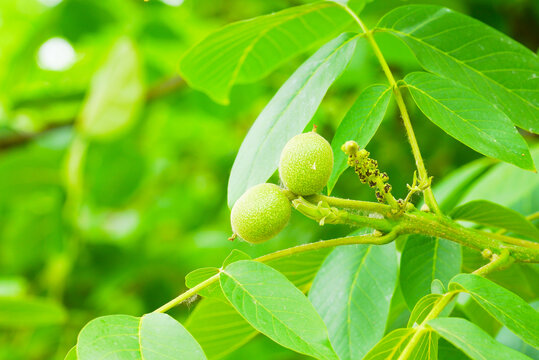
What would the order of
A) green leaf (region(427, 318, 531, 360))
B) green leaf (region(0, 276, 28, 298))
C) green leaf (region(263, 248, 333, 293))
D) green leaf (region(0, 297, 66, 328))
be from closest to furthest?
green leaf (region(427, 318, 531, 360)), green leaf (region(263, 248, 333, 293)), green leaf (region(0, 297, 66, 328)), green leaf (region(0, 276, 28, 298))

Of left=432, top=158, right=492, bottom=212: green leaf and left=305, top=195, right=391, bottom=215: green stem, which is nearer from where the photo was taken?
left=305, top=195, right=391, bottom=215: green stem

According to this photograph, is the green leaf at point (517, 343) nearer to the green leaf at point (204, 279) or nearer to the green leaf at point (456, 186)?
the green leaf at point (456, 186)

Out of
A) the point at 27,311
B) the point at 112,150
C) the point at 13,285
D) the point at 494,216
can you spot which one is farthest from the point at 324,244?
the point at 13,285

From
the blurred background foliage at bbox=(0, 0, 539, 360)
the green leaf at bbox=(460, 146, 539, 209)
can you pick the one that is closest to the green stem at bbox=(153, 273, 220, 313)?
the green leaf at bbox=(460, 146, 539, 209)

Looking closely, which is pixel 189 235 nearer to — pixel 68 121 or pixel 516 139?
pixel 68 121

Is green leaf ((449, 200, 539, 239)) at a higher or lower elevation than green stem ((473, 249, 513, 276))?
lower

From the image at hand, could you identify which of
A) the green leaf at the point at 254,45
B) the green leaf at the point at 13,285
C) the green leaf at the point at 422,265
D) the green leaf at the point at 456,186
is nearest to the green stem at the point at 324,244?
the green leaf at the point at 422,265

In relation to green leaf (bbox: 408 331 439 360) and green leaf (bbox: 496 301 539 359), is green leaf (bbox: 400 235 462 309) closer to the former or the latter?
green leaf (bbox: 496 301 539 359)

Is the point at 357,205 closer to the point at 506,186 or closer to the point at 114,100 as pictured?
the point at 506,186
